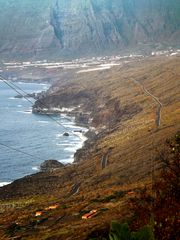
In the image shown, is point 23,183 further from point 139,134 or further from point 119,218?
point 119,218

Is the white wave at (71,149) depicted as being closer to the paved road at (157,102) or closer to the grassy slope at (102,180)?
the grassy slope at (102,180)

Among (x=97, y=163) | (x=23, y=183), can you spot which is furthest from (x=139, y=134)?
(x=23, y=183)

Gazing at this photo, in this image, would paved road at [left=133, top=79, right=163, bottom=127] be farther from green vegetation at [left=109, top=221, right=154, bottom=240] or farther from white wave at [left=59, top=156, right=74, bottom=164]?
green vegetation at [left=109, top=221, right=154, bottom=240]

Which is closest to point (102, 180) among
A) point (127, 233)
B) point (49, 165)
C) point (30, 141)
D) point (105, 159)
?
point (105, 159)

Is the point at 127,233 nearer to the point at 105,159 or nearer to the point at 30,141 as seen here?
the point at 105,159

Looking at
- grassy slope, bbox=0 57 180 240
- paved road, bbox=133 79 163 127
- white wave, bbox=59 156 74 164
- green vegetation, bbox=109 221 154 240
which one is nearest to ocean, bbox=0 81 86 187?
white wave, bbox=59 156 74 164

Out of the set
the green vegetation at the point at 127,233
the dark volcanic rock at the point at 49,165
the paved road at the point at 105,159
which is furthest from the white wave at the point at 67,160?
the green vegetation at the point at 127,233
